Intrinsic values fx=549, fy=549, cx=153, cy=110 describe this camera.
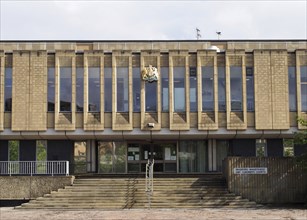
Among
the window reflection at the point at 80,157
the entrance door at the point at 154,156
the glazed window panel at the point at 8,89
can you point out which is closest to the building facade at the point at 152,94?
the glazed window panel at the point at 8,89

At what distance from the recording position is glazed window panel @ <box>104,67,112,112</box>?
105 ft

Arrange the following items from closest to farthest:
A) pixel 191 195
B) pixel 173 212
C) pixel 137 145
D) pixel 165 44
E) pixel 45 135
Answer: pixel 173 212
pixel 191 195
pixel 45 135
pixel 137 145
pixel 165 44

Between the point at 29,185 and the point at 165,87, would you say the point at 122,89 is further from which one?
the point at 29,185

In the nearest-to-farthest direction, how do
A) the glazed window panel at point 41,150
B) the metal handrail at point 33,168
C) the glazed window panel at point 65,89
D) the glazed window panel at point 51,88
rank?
the metal handrail at point 33,168
the glazed window panel at point 51,88
the glazed window panel at point 65,89
the glazed window panel at point 41,150

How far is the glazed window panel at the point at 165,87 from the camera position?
32000 millimetres

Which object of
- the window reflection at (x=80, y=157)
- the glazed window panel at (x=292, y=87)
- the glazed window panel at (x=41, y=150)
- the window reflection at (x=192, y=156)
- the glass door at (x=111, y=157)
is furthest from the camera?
the window reflection at (x=192, y=156)

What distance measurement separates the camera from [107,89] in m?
32.1

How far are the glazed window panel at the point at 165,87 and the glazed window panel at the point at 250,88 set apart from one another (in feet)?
15.4

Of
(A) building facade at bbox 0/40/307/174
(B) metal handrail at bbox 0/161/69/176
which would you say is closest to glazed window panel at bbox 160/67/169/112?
(A) building facade at bbox 0/40/307/174

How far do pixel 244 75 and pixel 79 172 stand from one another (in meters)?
11.5

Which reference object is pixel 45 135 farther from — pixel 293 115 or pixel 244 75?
pixel 293 115

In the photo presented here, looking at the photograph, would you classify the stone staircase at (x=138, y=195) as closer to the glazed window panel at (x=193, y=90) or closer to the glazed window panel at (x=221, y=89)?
the glazed window panel at (x=193, y=90)

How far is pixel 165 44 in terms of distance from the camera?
119ft

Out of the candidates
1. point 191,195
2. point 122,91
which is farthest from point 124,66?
point 191,195
